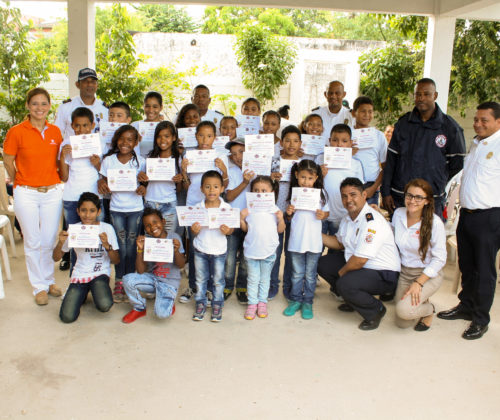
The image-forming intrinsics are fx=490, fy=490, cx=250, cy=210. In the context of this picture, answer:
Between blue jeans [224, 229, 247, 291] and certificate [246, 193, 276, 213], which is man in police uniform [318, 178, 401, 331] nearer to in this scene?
certificate [246, 193, 276, 213]

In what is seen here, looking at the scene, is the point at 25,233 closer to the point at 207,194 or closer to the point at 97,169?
the point at 97,169

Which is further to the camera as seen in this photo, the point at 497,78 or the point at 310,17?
the point at 310,17

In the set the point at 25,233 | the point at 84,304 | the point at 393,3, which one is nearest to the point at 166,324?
the point at 84,304

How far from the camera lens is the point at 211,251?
3508 millimetres

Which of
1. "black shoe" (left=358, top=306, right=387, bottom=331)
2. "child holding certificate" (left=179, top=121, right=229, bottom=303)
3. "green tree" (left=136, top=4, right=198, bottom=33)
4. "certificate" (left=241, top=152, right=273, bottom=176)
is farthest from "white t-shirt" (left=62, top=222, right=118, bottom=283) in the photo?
"green tree" (left=136, top=4, right=198, bottom=33)

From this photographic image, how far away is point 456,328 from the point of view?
3561 mm

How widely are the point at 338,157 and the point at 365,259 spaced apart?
838 mm

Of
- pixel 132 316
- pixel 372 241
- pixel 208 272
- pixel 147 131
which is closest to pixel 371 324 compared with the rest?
pixel 372 241

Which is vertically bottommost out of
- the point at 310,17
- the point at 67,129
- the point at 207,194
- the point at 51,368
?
the point at 51,368

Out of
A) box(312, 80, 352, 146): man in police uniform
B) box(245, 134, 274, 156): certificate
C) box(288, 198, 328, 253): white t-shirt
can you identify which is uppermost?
box(312, 80, 352, 146): man in police uniform

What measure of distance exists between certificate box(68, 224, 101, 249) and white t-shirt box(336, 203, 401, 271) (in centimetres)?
182

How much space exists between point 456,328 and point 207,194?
2.05 metres

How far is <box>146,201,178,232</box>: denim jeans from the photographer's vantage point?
3799 mm

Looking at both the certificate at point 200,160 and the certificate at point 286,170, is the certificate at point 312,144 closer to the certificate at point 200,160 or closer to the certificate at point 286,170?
the certificate at point 286,170
